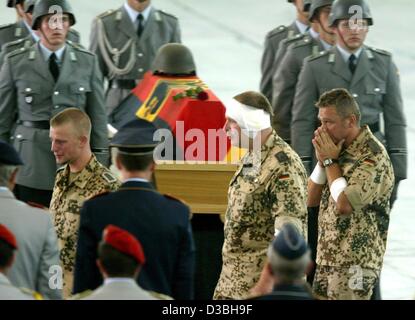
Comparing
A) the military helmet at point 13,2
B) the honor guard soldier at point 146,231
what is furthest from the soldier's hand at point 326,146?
the military helmet at point 13,2

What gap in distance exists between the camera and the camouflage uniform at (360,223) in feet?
29.9

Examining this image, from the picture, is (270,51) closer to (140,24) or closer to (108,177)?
(140,24)

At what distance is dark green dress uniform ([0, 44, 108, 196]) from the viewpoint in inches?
427

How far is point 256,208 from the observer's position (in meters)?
8.77

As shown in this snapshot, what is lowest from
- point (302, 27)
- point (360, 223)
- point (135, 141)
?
point (360, 223)

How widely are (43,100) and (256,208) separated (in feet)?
8.25

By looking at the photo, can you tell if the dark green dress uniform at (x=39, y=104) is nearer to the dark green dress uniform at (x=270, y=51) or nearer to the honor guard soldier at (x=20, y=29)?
the honor guard soldier at (x=20, y=29)

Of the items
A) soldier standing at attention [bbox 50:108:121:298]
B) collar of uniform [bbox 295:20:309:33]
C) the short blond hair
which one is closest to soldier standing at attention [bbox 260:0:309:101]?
collar of uniform [bbox 295:20:309:33]

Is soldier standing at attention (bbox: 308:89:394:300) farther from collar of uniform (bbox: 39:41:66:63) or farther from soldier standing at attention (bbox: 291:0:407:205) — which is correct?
collar of uniform (bbox: 39:41:66:63)

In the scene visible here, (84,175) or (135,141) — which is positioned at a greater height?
(135,141)

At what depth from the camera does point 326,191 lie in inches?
366

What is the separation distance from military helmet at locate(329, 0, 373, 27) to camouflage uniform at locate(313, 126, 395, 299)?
6.37 ft

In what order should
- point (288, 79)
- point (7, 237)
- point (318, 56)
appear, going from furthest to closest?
1. point (288, 79)
2. point (318, 56)
3. point (7, 237)

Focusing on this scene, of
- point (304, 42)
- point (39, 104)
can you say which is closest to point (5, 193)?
point (39, 104)
